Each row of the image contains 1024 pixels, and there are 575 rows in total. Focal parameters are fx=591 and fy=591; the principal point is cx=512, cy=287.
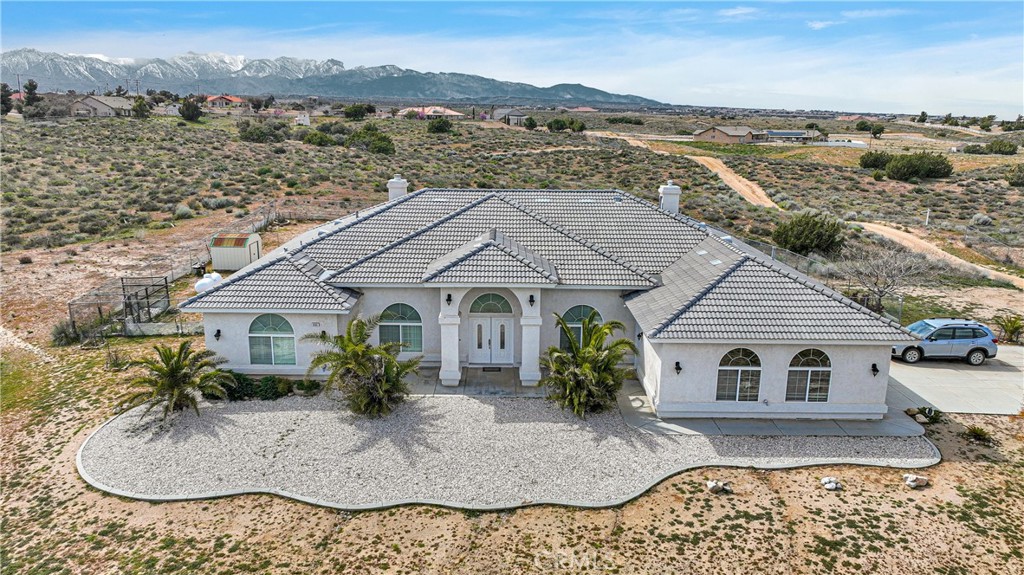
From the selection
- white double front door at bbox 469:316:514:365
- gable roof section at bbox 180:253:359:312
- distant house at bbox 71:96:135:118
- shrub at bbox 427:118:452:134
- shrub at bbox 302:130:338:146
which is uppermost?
distant house at bbox 71:96:135:118

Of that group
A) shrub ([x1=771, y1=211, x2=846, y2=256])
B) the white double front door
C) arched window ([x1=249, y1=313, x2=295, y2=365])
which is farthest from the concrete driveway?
arched window ([x1=249, y1=313, x2=295, y2=365])

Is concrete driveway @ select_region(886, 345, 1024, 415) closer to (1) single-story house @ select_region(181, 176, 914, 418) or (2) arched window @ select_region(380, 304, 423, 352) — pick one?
(1) single-story house @ select_region(181, 176, 914, 418)

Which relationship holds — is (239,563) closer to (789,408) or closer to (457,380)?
(457,380)

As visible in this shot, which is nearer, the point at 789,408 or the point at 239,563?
the point at 239,563

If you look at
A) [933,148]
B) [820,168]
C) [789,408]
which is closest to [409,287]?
[789,408]

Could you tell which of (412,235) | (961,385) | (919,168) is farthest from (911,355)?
(919,168)

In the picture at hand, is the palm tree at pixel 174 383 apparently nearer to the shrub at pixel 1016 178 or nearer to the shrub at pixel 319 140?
the shrub at pixel 319 140

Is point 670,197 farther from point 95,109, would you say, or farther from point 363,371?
point 95,109
